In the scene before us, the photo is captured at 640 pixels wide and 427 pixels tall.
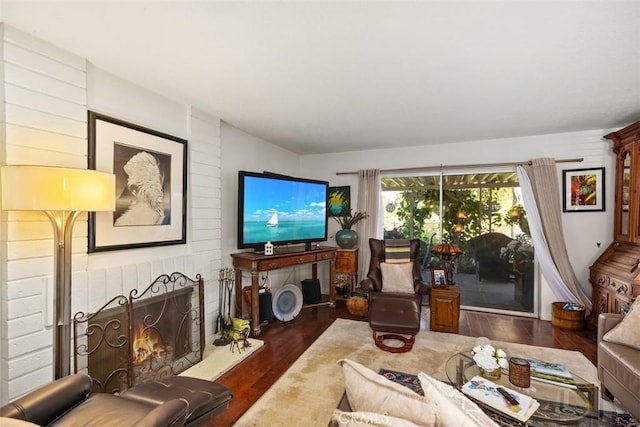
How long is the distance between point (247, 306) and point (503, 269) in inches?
140

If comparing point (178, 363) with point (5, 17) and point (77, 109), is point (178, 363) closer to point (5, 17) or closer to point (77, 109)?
point (77, 109)

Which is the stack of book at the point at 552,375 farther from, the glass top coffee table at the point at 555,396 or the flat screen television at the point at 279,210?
the flat screen television at the point at 279,210

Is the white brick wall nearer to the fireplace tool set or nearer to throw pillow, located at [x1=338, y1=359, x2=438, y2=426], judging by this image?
the fireplace tool set

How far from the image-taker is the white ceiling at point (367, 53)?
1.53 m

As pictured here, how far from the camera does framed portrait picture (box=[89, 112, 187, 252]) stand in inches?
85.4

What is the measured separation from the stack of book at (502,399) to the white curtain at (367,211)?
2.83 metres

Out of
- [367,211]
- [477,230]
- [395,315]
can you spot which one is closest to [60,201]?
[395,315]

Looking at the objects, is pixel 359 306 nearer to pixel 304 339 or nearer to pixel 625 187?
pixel 304 339

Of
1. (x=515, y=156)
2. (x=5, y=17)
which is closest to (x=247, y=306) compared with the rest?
(x=5, y=17)

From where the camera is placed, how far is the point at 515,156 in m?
4.03

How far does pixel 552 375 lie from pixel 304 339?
2195 millimetres

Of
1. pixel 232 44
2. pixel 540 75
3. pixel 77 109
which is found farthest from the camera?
pixel 540 75

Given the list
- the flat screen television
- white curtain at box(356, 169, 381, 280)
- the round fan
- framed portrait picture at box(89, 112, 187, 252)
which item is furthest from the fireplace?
white curtain at box(356, 169, 381, 280)

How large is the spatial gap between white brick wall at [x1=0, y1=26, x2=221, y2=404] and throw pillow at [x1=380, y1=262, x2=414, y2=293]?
9.20ft
